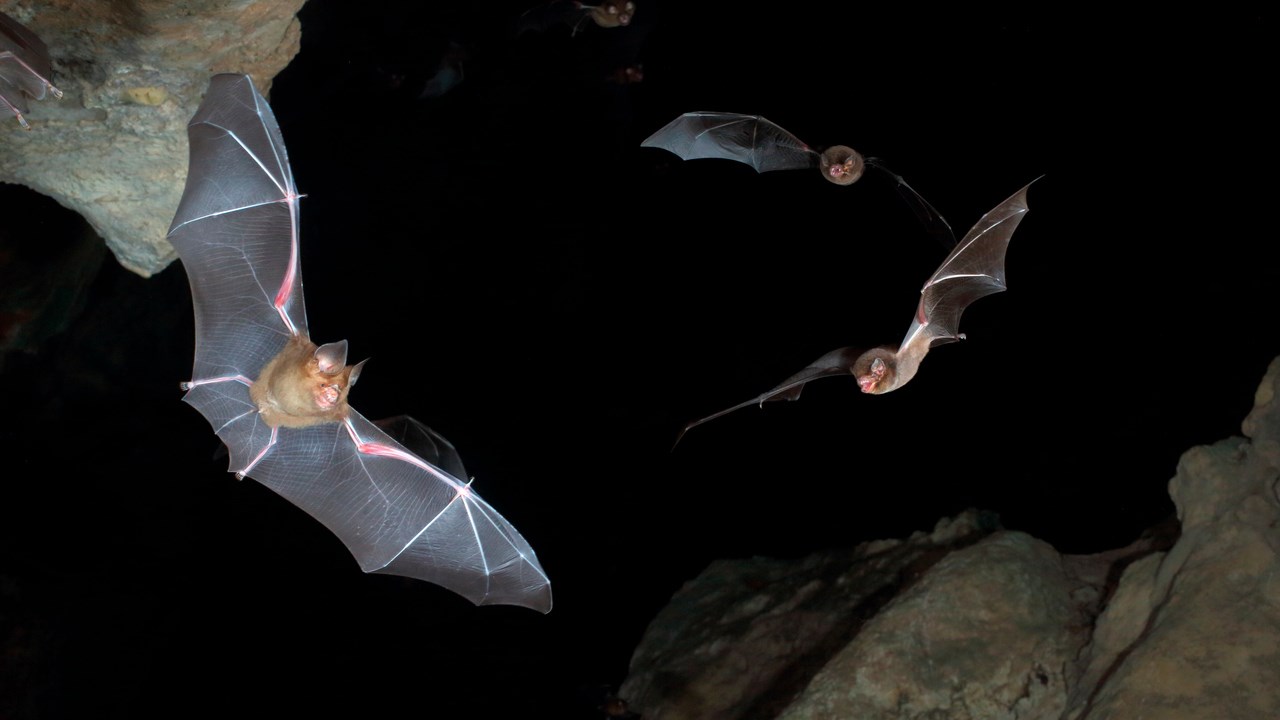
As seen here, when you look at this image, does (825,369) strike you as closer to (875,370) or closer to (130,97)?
(875,370)

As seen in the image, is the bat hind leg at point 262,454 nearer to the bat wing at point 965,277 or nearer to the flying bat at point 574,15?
the flying bat at point 574,15

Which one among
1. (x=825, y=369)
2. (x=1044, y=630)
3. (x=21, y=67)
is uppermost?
(x=21, y=67)

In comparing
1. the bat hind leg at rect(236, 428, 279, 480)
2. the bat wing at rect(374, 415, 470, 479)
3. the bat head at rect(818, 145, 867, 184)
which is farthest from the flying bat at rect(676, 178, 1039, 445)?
the bat hind leg at rect(236, 428, 279, 480)

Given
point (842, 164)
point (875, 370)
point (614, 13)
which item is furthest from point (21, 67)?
point (875, 370)

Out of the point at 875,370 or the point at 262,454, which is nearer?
the point at 875,370

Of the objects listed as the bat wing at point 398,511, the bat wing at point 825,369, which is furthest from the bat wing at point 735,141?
the bat wing at point 398,511

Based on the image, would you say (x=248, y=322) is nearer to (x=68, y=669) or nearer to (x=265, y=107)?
(x=265, y=107)

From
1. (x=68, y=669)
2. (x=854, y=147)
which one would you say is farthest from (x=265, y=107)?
(x=68, y=669)
